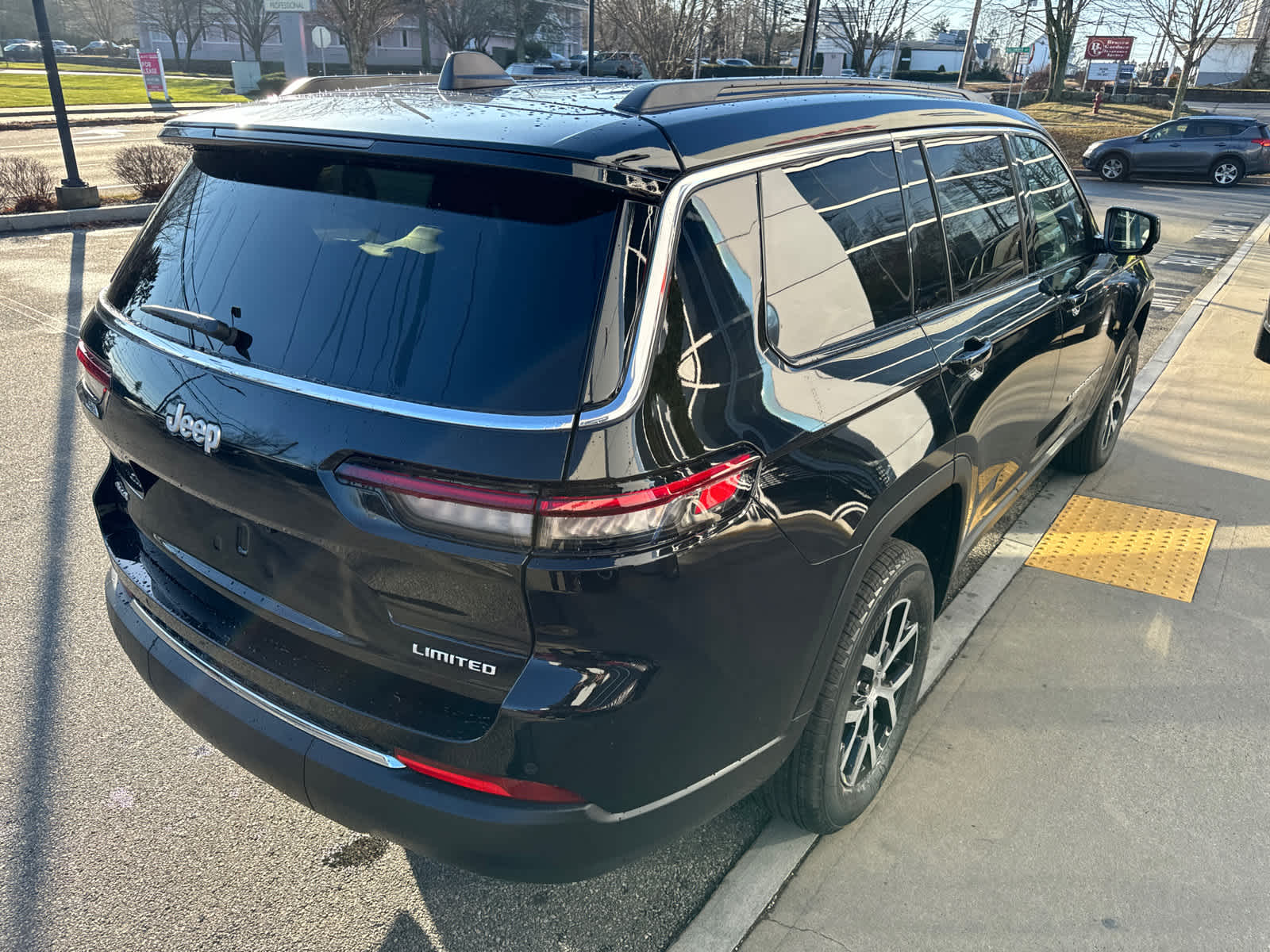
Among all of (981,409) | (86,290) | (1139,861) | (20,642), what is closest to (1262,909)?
(1139,861)

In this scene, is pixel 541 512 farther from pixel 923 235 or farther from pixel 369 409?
pixel 923 235

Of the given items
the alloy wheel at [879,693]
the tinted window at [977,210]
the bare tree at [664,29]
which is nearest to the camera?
the alloy wheel at [879,693]

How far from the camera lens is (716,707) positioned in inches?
76.7

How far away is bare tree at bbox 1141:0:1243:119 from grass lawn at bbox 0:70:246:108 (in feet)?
110

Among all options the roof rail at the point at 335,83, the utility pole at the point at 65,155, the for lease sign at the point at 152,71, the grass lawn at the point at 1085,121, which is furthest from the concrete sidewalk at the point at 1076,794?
the for lease sign at the point at 152,71

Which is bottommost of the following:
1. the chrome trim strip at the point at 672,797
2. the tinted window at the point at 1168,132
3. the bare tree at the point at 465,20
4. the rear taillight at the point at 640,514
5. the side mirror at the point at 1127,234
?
the chrome trim strip at the point at 672,797

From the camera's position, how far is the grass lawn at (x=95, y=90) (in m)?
31.7

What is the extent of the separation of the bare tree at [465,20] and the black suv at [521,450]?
52.9 metres

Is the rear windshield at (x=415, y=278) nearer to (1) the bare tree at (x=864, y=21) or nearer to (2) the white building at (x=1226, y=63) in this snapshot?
(1) the bare tree at (x=864, y=21)

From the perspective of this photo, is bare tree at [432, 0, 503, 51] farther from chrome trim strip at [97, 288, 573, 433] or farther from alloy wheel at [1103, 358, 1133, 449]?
chrome trim strip at [97, 288, 573, 433]

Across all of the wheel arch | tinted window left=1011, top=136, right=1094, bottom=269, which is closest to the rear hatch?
the wheel arch

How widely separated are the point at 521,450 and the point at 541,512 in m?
0.12

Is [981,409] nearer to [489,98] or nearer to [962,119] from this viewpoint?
[962,119]

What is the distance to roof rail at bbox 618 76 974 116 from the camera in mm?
2129
